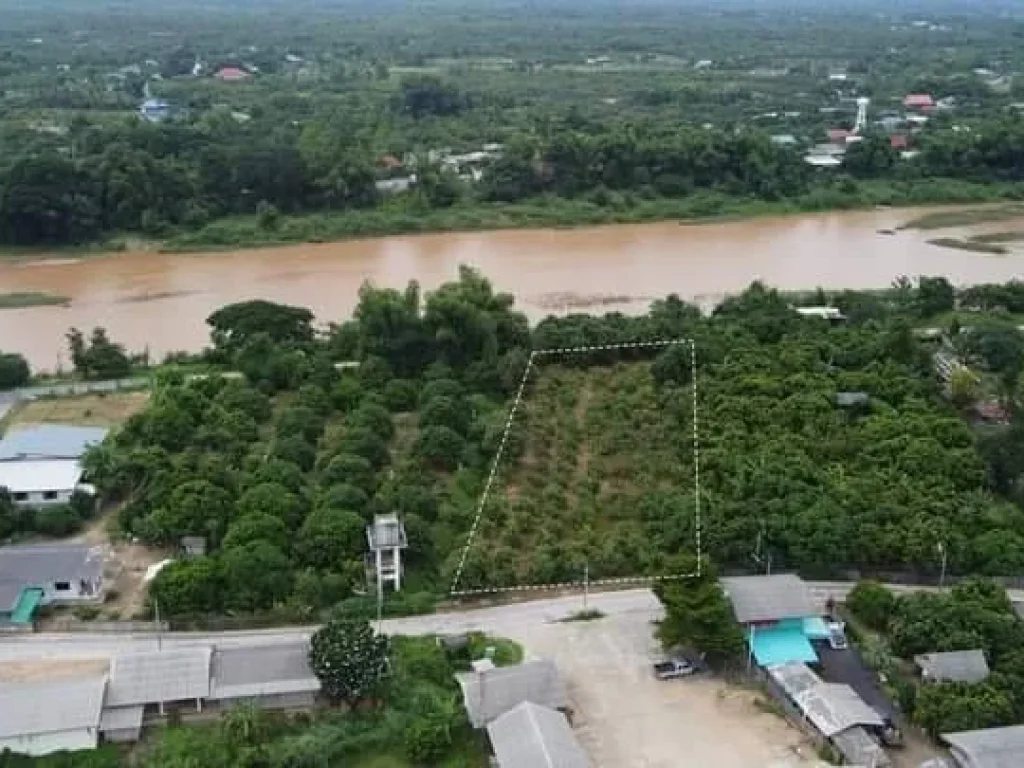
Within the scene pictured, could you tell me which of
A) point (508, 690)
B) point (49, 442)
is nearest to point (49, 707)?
point (508, 690)

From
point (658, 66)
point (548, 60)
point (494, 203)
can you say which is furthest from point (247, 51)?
point (494, 203)

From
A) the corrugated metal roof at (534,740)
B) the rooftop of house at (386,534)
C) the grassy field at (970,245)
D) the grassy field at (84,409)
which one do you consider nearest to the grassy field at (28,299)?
the grassy field at (84,409)

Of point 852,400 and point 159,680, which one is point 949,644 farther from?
point 159,680

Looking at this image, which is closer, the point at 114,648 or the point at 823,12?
the point at 114,648

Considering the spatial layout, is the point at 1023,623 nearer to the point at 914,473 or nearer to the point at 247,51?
the point at 914,473

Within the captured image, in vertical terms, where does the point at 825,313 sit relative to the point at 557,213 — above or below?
above

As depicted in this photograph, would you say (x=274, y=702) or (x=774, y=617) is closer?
(x=274, y=702)
